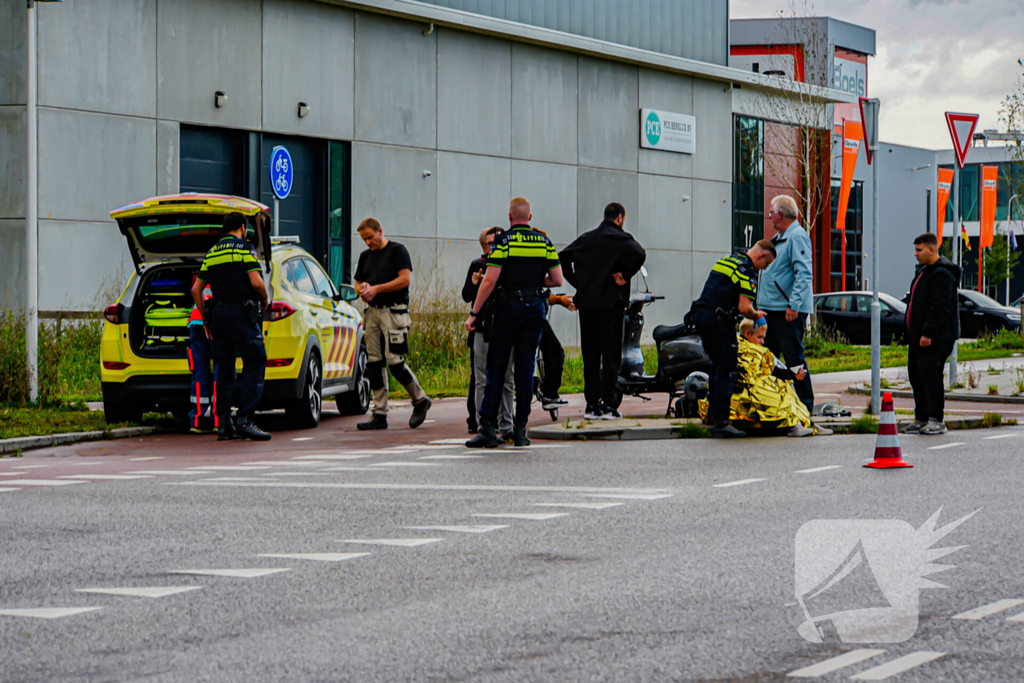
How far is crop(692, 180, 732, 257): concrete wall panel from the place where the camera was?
1447 inches

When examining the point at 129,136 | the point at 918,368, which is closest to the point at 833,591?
the point at 918,368

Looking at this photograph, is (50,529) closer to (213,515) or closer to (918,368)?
(213,515)

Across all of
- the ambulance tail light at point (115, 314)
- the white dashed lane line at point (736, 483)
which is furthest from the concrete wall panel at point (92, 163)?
the white dashed lane line at point (736, 483)

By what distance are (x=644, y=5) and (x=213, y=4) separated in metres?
12.9

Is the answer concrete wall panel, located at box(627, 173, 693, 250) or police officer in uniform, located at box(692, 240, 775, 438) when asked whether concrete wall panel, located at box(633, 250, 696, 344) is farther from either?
police officer in uniform, located at box(692, 240, 775, 438)

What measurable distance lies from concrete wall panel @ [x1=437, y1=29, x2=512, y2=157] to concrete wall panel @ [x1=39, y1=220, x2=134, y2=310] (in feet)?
26.0

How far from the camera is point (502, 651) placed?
15.6 feet

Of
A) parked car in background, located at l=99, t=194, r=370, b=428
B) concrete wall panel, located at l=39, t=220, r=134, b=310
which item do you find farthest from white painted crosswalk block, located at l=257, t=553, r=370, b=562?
concrete wall panel, located at l=39, t=220, r=134, b=310

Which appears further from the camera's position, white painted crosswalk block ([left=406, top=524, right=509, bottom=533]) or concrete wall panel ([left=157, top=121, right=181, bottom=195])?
concrete wall panel ([left=157, top=121, right=181, bottom=195])

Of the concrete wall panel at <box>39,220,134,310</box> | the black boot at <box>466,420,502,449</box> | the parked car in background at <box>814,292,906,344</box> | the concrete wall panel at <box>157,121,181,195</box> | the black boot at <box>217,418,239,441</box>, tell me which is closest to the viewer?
the black boot at <box>466,420,502,449</box>

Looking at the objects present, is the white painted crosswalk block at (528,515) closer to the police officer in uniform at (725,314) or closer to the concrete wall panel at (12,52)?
the police officer in uniform at (725,314)

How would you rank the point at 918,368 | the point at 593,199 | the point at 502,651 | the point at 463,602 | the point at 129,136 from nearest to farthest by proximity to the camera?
the point at 502,651 < the point at 463,602 < the point at 918,368 < the point at 129,136 < the point at 593,199

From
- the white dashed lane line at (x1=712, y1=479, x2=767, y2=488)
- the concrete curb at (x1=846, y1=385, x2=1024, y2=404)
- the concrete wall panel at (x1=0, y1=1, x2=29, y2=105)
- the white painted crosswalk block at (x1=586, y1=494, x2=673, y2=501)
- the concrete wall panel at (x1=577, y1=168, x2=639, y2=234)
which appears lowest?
the white painted crosswalk block at (x1=586, y1=494, x2=673, y2=501)

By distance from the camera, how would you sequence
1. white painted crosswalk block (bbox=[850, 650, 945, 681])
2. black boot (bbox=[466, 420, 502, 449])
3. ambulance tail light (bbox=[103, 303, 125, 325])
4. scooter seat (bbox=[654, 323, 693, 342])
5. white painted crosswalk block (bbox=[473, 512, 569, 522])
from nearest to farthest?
1. white painted crosswalk block (bbox=[850, 650, 945, 681])
2. white painted crosswalk block (bbox=[473, 512, 569, 522])
3. black boot (bbox=[466, 420, 502, 449])
4. ambulance tail light (bbox=[103, 303, 125, 325])
5. scooter seat (bbox=[654, 323, 693, 342])
